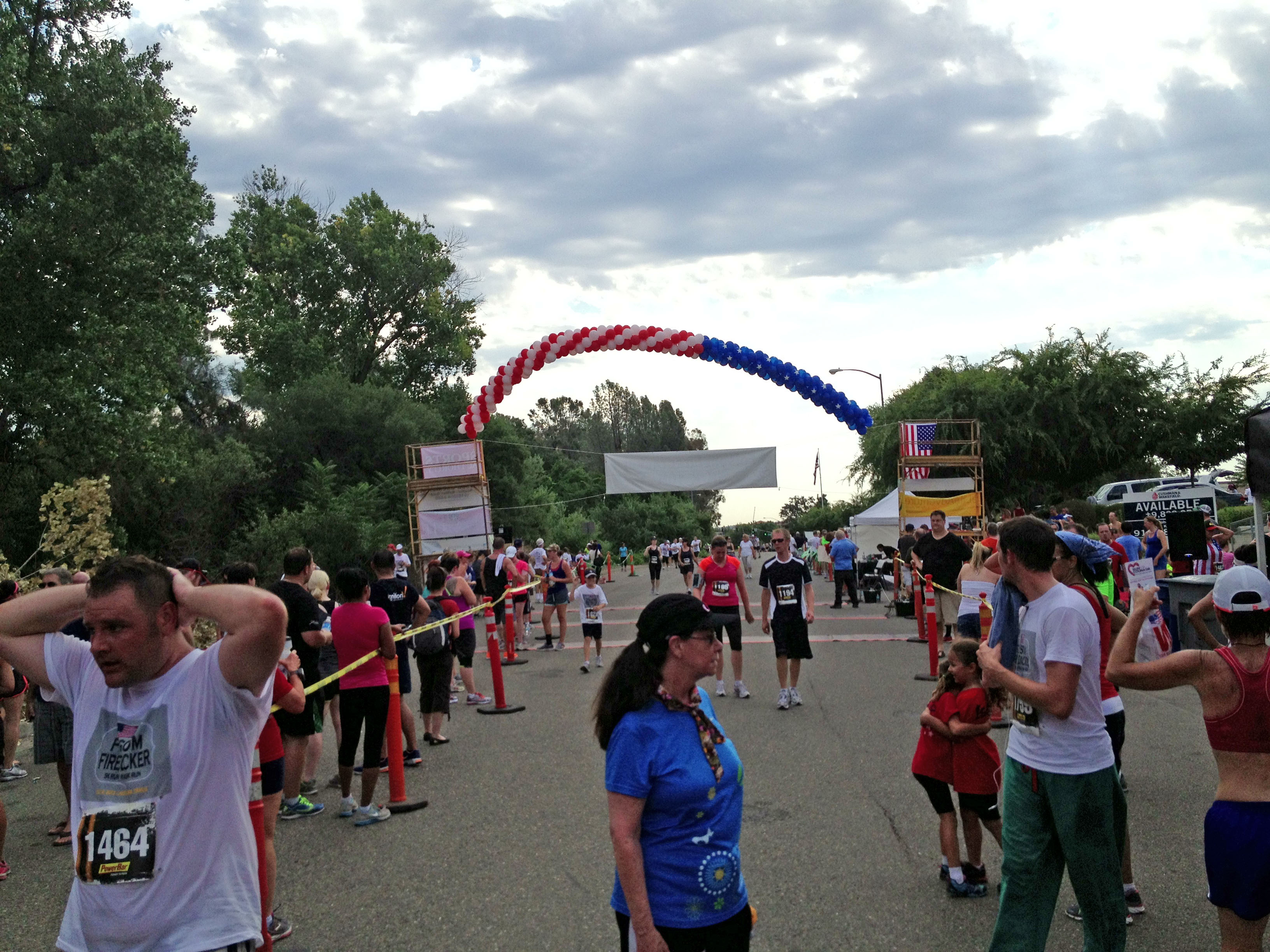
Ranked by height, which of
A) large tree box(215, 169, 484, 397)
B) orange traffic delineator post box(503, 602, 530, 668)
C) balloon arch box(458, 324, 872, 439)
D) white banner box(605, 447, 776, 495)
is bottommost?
orange traffic delineator post box(503, 602, 530, 668)

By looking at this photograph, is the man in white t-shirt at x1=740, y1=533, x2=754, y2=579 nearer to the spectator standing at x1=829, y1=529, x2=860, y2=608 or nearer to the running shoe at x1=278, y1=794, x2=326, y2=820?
the spectator standing at x1=829, y1=529, x2=860, y2=608

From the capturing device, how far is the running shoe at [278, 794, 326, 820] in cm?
758

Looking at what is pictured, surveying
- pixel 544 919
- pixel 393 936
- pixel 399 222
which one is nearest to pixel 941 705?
pixel 544 919

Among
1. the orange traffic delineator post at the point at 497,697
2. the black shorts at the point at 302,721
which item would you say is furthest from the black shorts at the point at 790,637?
the black shorts at the point at 302,721

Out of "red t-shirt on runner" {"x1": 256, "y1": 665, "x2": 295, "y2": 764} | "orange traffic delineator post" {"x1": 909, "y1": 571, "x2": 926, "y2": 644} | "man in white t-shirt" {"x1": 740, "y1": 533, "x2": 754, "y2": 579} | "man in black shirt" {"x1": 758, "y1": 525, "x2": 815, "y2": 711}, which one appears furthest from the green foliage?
"red t-shirt on runner" {"x1": 256, "y1": 665, "x2": 295, "y2": 764}

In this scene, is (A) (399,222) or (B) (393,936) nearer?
(B) (393,936)

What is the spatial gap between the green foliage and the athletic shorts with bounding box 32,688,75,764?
118 ft

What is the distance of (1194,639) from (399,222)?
154 feet

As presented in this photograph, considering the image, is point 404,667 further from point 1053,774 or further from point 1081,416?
point 1081,416

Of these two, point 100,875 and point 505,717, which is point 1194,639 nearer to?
point 505,717

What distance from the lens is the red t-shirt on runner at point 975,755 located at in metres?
5.38

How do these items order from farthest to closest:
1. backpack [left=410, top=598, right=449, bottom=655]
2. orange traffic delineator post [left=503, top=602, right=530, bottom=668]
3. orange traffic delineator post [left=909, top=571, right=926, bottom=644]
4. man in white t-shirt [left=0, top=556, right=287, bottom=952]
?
orange traffic delineator post [left=909, top=571, right=926, bottom=644], orange traffic delineator post [left=503, top=602, right=530, bottom=668], backpack [left=410, top=598, right=449, bottom=655], man in white t-shirt [left=0, top=556, right=287, bottom=952]

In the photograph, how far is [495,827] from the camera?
6957 millimetres

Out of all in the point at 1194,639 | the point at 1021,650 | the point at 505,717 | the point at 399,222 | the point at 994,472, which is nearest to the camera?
the point at 1021,650
